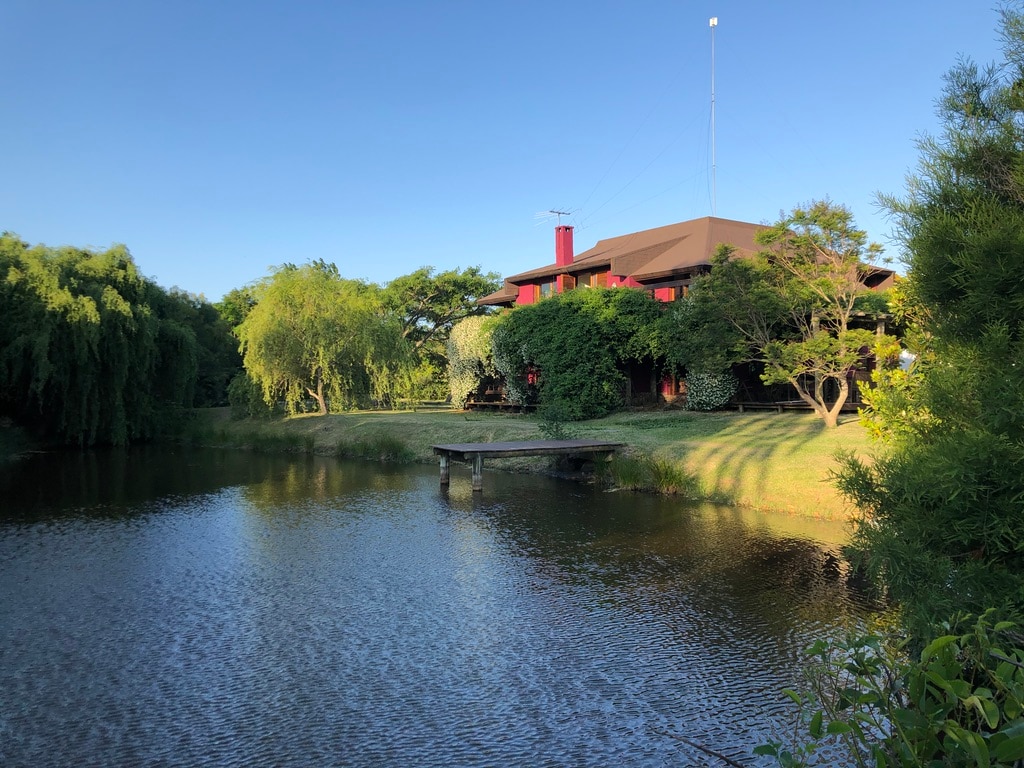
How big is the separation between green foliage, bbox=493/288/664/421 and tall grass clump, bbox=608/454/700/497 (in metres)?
8.64

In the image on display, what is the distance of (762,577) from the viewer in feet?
28.9

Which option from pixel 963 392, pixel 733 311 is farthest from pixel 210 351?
pixel 963 392

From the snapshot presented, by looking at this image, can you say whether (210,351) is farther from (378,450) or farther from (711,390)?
(711,390)

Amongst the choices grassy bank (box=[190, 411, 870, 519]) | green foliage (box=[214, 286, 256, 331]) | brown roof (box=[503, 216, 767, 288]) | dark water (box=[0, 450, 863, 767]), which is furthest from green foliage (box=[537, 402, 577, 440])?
green foliage (box=[214, 286, 256, 331])

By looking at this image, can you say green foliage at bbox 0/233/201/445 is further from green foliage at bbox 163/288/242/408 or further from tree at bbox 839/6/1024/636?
tree at bbox 839/6/1024/636

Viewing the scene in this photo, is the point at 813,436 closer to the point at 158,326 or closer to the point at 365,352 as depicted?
the point at 365,352

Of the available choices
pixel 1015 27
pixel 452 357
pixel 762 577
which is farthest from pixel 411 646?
pixel 452 357

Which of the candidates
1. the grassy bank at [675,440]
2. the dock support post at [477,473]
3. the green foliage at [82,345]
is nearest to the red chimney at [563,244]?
the grassy bank at [675,440]

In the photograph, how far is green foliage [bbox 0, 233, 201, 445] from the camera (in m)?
21.5

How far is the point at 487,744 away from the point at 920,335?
4.18m

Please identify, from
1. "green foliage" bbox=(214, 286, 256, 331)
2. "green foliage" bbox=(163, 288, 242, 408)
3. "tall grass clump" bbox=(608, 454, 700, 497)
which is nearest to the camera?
"tall grass clump" bbox=(608, 454, 700, 497)

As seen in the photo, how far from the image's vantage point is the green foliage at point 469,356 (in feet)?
95.9

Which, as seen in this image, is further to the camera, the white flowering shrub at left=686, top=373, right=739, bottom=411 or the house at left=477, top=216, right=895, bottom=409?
the house at left=477, top=216, right=895, bottom=409

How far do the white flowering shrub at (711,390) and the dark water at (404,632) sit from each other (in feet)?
36.6
